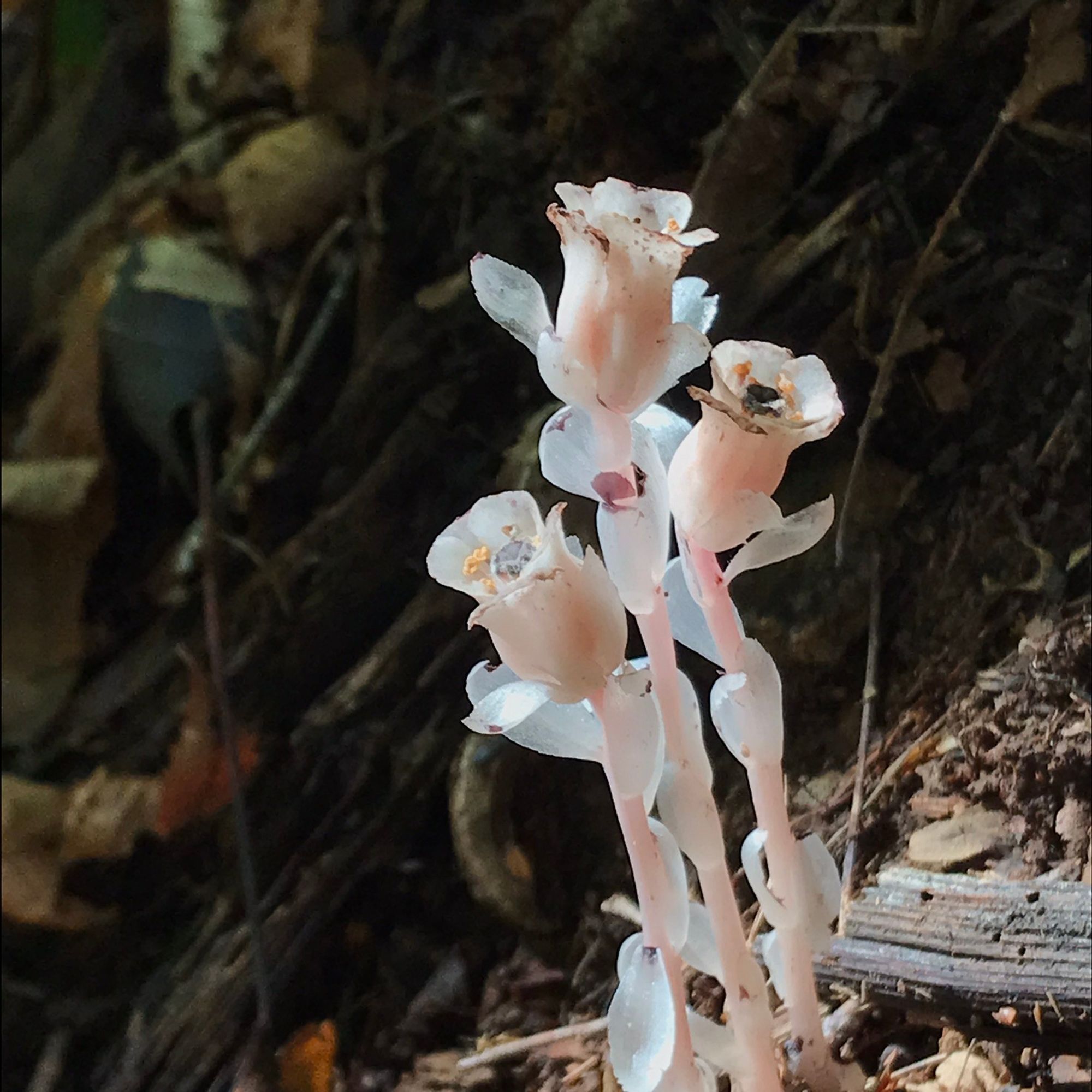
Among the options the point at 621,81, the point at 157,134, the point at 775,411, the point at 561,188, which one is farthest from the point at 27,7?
the point at 775,411

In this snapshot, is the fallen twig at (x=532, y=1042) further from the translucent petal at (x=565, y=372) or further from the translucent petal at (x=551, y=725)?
the translucent petal at (x=565, y=372)

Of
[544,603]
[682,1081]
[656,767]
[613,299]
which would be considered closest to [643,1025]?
[682,1081]

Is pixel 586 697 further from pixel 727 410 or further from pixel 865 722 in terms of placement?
pixel 865 722

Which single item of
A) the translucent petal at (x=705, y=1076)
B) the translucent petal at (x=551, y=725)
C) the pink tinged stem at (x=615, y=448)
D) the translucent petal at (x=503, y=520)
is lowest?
the translucent petal at (x=705, y=1076)

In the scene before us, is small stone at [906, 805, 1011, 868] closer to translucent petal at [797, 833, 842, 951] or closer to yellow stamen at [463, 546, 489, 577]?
translucent petal at [797, 833, 842, 951]

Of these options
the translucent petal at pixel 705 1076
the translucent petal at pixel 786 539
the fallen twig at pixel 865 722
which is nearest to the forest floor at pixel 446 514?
the fallen twig at pixel 865 722

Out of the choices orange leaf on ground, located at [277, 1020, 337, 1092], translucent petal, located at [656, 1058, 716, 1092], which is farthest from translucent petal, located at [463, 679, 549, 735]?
orange leaf on ground, located at [277, 1020, 337, 1092]
